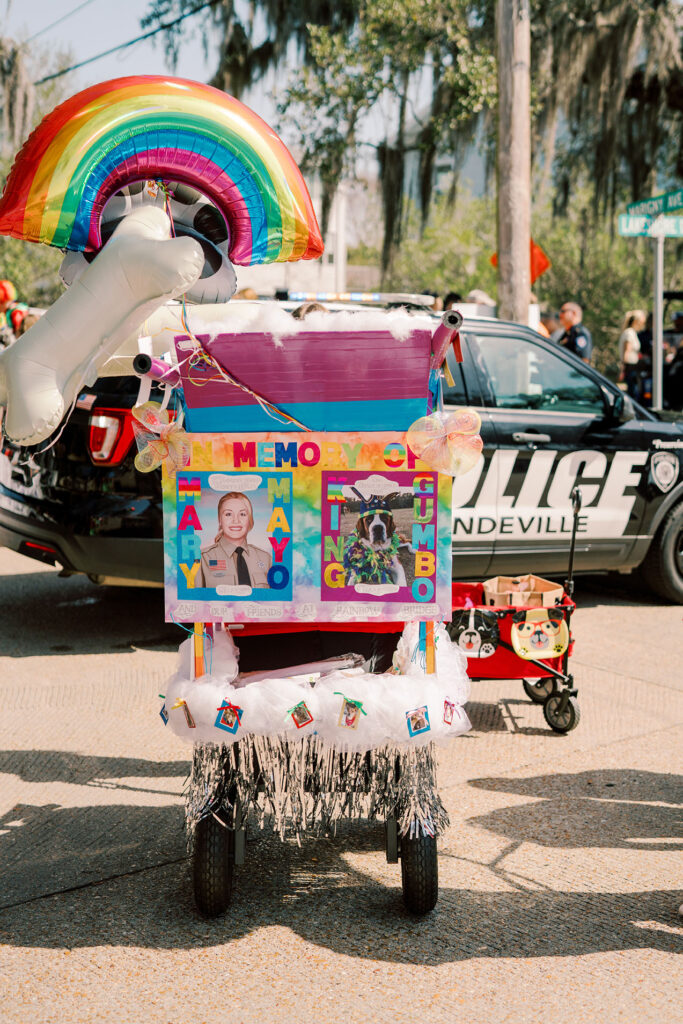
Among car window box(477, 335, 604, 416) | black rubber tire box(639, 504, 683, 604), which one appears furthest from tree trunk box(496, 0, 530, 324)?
black rubber tire box(639, 504, 683, 604)

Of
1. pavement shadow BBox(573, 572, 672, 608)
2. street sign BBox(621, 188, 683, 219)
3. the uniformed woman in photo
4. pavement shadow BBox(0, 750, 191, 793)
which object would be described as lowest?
pavement shadow BBox(0, 750, 191, 793)

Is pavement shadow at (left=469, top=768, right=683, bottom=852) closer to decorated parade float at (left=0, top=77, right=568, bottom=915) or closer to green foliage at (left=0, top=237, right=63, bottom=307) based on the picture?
decorated parade float at (left=0, top=77, right=568, bottom=915)

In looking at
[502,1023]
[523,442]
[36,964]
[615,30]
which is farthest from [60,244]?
[615,30]

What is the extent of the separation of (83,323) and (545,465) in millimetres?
4433

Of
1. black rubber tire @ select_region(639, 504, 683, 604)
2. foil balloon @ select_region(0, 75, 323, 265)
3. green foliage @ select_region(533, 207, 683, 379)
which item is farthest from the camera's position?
green foliage @ select_region(533, 207, 683, 379)

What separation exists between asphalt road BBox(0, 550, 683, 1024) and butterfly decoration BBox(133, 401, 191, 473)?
1.42 m

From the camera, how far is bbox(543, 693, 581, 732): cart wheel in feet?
16.4

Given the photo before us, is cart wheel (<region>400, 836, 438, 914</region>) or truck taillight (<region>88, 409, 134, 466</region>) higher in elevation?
truck taillight (<region>88, 409, 134, 466</region>)

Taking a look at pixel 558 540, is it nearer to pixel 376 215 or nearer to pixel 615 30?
pixel 615 30

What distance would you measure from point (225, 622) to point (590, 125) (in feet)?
52.6

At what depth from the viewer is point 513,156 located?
987 cm

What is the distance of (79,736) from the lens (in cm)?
500

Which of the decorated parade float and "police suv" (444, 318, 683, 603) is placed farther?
"police suv" (444, 318, 683, 603)

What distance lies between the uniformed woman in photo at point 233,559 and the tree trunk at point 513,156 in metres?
7.18
